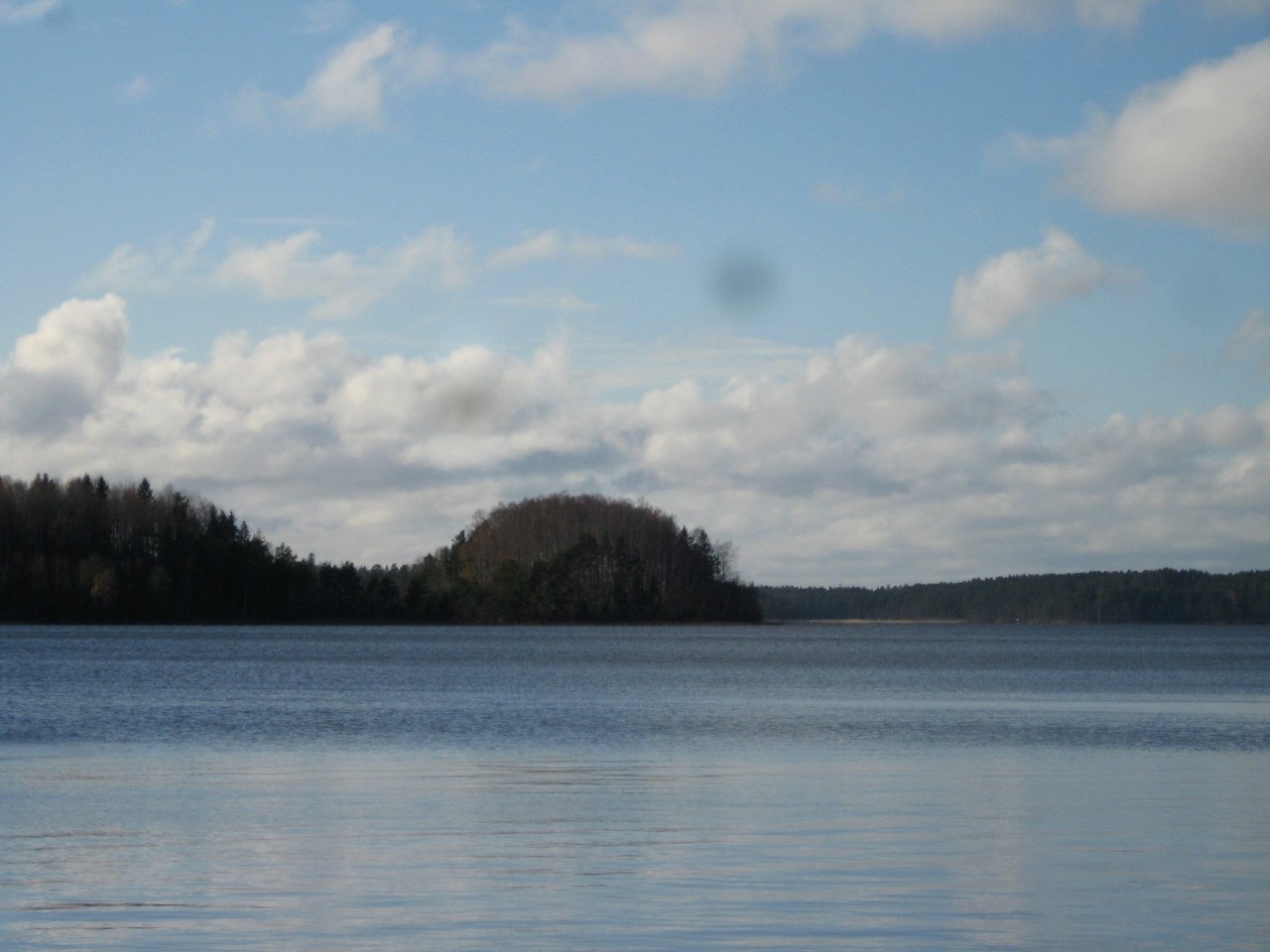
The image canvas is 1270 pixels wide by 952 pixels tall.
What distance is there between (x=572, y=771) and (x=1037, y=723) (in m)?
16.3

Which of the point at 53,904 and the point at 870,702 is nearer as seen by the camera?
the point at 53,904

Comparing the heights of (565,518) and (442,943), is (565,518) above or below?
above

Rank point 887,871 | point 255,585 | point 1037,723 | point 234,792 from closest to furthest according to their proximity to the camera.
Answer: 1. point 887,871
2. point 234,792
3. point 1037,723
4. point 255,585

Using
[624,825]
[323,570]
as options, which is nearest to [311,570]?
[323,570]

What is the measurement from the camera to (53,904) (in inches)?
513

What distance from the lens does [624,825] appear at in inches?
719

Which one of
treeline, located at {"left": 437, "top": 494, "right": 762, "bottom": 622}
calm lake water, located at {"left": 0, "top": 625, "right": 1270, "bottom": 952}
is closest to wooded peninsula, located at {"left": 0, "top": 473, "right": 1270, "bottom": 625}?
treeline, located at {"left": 437, "top": 494, "right": 762, "bottom": 622}

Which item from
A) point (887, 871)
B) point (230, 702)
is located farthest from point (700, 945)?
point (230, 702)

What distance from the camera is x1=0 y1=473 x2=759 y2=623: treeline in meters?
128

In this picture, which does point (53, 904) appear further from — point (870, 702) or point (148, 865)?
point (870, 702)

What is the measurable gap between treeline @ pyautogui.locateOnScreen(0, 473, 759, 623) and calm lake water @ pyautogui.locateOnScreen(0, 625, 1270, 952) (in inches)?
3556

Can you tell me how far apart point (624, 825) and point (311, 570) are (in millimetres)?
135804

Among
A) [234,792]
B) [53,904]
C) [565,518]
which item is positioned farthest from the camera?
[565,518]

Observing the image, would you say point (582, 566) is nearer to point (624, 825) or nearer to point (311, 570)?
point (311, 570)
